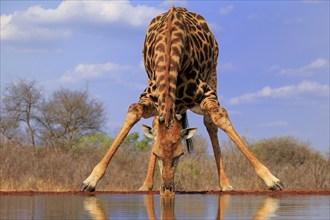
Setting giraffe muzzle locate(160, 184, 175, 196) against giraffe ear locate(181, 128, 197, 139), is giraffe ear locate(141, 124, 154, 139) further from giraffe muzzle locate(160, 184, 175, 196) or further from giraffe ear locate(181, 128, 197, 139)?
giraffe muzzle locate(160, 184, 175, 196)

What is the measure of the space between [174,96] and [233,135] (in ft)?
5.38

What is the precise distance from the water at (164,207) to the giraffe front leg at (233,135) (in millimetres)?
364

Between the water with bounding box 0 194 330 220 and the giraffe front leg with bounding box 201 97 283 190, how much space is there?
1.19ft

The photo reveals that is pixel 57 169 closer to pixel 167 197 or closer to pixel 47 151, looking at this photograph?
pixel 47 151

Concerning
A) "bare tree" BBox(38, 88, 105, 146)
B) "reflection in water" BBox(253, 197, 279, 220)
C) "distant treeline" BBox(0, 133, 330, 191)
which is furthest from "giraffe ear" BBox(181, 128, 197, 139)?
"bare tree" BBox(38, 88, 105, 146)

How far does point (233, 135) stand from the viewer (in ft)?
43.8

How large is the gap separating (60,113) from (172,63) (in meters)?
29.3

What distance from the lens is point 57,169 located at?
27484 mm

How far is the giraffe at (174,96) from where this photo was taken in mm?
11453

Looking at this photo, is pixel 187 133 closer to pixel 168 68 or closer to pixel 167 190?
pixel 167 190

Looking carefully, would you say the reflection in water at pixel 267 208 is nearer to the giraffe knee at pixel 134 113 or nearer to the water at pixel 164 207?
the water at pixel 164 207

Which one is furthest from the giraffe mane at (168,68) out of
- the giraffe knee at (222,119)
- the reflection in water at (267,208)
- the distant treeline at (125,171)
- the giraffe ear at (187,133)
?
the distant treeline at (125,171)

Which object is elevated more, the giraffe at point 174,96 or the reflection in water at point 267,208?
the giraffe at point 174,96

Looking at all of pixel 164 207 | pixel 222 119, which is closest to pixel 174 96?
pixel 222 119
